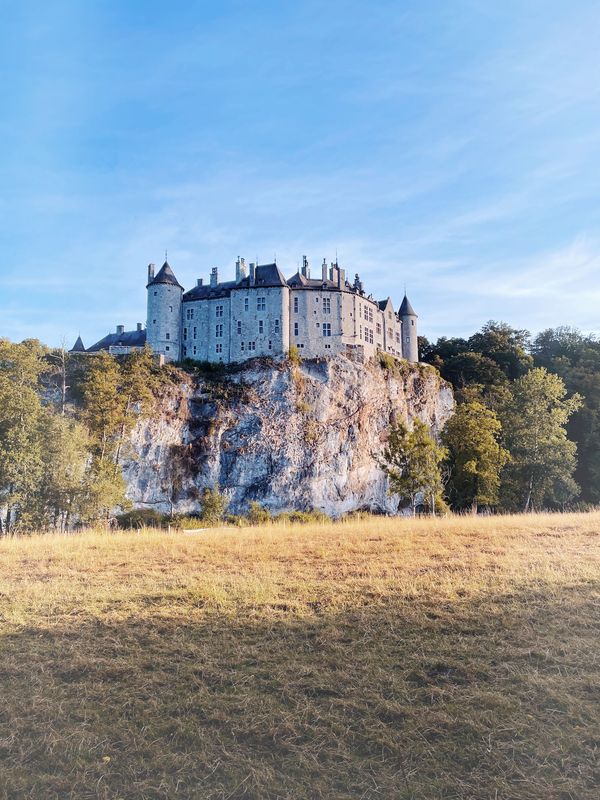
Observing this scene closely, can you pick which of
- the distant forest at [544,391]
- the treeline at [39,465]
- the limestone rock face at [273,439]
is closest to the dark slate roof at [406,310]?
the distant forest at [544,391]

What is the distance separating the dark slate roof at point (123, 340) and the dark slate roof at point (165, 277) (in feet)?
21.0

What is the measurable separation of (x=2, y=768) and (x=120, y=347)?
59.4 meters

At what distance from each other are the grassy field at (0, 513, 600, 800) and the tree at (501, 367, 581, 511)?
27.7 metres

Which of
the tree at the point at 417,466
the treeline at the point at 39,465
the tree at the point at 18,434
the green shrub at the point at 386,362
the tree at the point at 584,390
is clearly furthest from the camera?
the green shrub at the point at 386,362

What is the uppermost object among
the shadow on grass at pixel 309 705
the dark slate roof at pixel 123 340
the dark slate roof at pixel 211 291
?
the dark slate roof at pixel 211 291

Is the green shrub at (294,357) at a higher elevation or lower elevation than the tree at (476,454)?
higher

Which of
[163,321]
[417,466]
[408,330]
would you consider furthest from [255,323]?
[417,466]

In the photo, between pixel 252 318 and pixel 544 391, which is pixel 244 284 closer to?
pixel 252 318

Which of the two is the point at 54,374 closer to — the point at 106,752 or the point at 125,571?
the point at 125,571

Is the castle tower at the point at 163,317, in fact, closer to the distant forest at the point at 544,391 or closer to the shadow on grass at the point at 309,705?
the distant forest at the point at 544,391

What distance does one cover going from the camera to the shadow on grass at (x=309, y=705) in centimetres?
507

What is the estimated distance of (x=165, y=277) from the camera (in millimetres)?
61750

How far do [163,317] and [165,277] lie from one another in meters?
4.61

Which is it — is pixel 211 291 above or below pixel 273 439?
above
